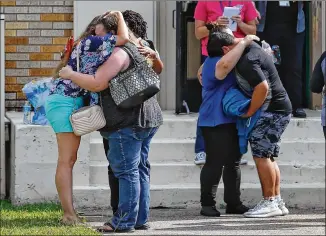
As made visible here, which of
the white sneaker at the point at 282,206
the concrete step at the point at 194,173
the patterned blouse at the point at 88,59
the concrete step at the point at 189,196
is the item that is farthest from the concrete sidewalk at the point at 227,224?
the patterned blouse at the point at 88,59

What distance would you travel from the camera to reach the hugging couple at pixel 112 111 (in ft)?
26.0

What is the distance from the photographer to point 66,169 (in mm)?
8227

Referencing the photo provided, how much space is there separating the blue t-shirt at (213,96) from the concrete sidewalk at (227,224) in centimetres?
A: 84

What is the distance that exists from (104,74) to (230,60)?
4.27 ft

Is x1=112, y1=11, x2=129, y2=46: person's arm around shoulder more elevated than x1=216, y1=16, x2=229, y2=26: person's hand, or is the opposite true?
x1=216, y1=16, x2=229, y2=26: person's hand

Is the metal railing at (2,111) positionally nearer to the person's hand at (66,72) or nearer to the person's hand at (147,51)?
the person's hand at (66,72)

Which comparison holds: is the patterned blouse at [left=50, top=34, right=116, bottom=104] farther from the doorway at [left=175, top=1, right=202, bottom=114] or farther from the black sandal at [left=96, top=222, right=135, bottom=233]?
the doorway at [left=175, top=1, right=202, bottom=114]

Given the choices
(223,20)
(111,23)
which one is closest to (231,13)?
(223,20)

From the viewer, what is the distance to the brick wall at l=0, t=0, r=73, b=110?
11211 mm

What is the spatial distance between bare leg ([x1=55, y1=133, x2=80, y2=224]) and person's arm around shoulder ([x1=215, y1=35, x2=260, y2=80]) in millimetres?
1404

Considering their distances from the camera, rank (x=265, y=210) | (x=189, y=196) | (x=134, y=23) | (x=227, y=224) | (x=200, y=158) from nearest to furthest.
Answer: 1. (x=134, y=23)
2. (x=227, y=224)
3. (x=265, y=210)
4. (x=189, y=196)
5. (x=200, y=158)

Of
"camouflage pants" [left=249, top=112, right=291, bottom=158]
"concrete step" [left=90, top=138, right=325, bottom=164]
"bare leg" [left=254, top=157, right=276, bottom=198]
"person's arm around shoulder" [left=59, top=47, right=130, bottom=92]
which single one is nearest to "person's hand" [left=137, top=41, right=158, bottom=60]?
"person's arm around shoulder" [left=59, top=47, right=130, bottom=92]

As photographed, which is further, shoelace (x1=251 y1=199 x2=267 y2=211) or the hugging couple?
shoelace (x1=251 y1=199 x2=267 y2=211)

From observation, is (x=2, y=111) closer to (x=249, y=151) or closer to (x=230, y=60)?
(x=249, y=151)
